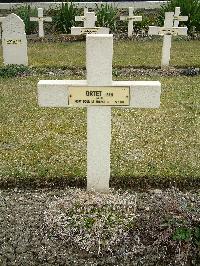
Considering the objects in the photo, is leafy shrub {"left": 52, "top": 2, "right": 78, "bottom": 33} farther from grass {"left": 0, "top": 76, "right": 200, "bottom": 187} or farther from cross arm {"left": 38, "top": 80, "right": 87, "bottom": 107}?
cross arm {"left": 38, "top": 80, "right": 87, "bottom": 107}

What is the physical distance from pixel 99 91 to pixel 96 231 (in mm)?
1102

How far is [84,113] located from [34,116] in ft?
2.30

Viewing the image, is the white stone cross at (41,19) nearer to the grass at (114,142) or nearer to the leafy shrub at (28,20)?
the leafy shrub at (28,20)

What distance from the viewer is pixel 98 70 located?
12.0 feet

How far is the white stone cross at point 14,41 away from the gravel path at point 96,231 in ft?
18.1

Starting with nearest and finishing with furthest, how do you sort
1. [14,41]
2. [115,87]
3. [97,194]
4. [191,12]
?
[115,87]
[97,194]
[14,41]
[191,12]

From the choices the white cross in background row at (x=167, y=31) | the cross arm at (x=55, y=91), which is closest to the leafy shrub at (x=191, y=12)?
the white cross in background row at (x=167, y=31)

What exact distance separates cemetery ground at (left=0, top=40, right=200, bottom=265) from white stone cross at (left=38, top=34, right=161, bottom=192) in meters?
0.74

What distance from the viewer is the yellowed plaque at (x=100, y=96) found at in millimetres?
3719

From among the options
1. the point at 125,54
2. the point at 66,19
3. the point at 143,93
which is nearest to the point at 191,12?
the point at 125,54

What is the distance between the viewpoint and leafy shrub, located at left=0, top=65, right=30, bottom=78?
8461 millimetres

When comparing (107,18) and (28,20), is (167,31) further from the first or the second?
(28,20)

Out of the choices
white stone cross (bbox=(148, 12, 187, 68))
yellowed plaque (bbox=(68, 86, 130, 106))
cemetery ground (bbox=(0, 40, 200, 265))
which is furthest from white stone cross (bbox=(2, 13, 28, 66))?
yellowed plaque (bbox=(68, 86, 130, 106))

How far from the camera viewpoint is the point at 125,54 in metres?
10.7
